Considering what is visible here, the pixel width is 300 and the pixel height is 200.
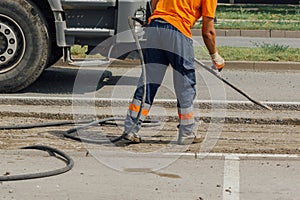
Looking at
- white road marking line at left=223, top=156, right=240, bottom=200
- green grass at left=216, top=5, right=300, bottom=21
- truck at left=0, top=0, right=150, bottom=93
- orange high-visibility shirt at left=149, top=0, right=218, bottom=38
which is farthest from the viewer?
green grass at left=216, top=5, right=300, bottom=21

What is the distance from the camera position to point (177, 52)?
768 centimetres

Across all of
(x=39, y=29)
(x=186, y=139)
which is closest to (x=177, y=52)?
(x=186, y=139)

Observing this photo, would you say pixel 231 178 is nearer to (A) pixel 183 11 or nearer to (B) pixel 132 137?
(B) pixel 132 137

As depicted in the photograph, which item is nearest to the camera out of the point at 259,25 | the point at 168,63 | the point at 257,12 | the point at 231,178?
the point at 231,178

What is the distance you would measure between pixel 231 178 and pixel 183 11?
5.99 feet

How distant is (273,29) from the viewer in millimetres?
20484

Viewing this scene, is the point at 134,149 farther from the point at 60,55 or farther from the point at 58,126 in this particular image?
the point at 60,55

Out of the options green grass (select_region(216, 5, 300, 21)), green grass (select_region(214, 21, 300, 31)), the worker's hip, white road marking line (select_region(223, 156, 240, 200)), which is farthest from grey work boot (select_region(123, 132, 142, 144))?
green grass (select_region(216, 5, 300, 21))

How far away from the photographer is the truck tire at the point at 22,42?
1005cm

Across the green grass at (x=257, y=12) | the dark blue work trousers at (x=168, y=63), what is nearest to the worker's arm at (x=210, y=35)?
the dark blue work trousers at (x=168, y=63)

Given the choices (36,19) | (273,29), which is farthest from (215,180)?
(273,29)

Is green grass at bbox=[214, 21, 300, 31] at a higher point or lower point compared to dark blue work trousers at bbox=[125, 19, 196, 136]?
lower

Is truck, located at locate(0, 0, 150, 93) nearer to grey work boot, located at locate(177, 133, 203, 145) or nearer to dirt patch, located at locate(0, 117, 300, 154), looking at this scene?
dirt patch, located at locate(0, 117, 300, 154)

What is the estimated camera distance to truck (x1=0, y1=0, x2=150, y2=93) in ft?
32.7
